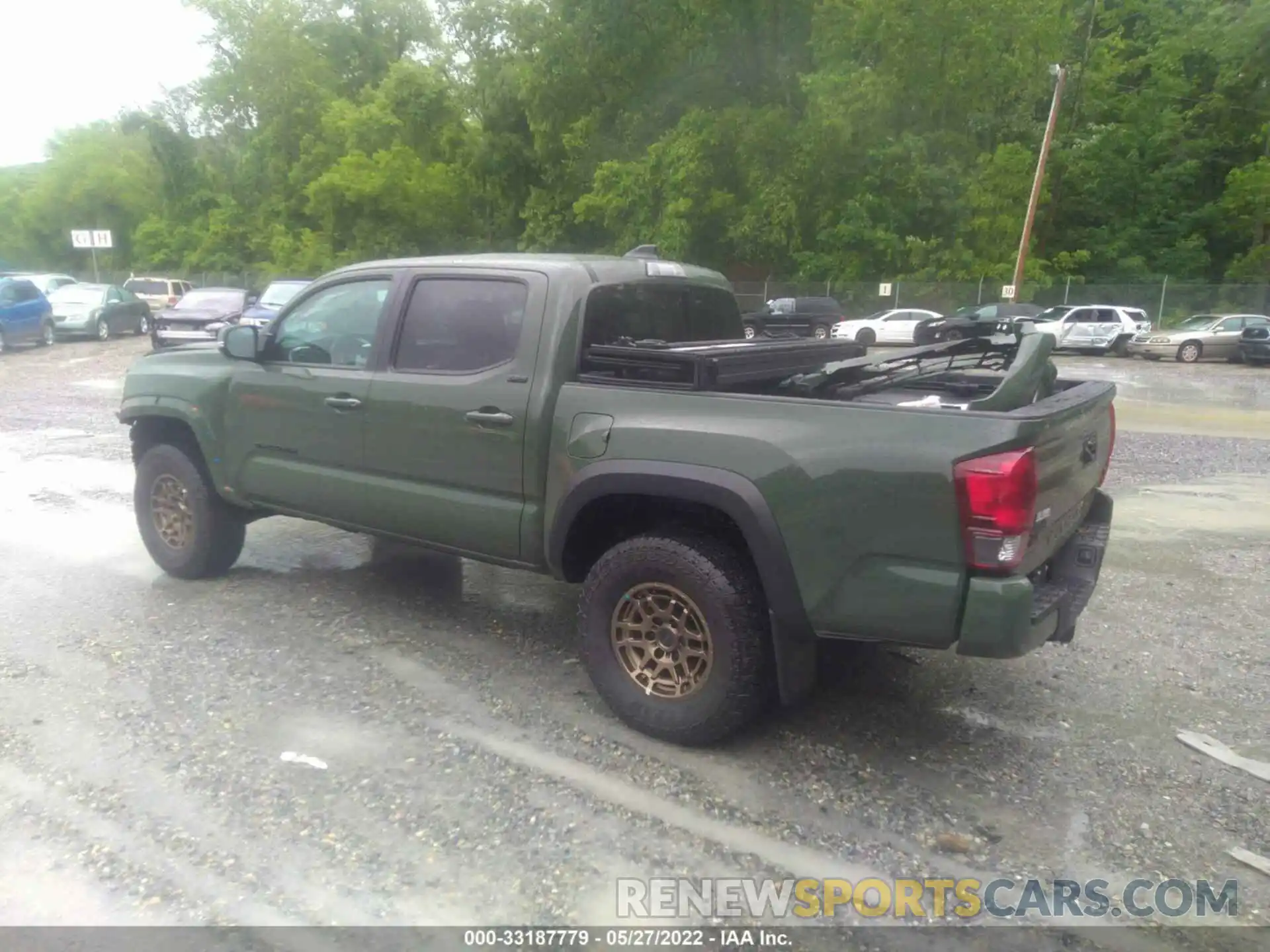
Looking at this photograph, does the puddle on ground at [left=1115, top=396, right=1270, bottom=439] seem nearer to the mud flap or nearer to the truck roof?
the truck roof

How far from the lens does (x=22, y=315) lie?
22422 millimetres

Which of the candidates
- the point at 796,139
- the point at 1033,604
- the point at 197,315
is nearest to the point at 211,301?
the point at 197,315

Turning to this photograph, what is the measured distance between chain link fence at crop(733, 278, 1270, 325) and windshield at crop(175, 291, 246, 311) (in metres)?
19.3

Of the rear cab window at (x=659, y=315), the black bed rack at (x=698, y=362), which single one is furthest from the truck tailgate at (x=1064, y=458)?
the rear cab window at (x=659, y=315)

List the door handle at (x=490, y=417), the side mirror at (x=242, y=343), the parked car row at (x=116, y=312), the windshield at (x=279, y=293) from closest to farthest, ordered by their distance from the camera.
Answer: the door handle at (x=490, y=417), the side mirror at (x=242, y=343), the windshield at (x=279, y=293), the parked car row at (x=116, y=312)

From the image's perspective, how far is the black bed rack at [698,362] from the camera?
A: 3.94 metres

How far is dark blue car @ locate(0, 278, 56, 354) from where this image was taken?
21.9m

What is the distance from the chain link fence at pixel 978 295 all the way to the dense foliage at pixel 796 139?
656 mm

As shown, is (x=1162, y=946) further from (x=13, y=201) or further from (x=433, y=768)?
(x=13, y=201)

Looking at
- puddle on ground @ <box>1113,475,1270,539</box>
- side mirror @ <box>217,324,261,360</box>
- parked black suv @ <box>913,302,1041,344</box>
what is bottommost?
puddle on ground @ <box>1113,475,1270,539</box>

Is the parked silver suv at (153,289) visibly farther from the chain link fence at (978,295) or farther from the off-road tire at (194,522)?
the off-road tire at (194,522)

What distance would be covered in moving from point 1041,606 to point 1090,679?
1467 millimetres

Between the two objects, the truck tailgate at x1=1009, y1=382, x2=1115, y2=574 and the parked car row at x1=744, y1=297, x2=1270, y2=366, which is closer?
the truck tailgate at x1=1009, y1=382, x2=1115, y2=574

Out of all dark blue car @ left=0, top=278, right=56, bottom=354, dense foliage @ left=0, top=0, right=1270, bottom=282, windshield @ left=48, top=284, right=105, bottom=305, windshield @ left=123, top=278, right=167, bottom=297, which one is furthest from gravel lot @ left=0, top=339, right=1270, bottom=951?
windshield @ left=123, top=278, right=167, bottom=297
